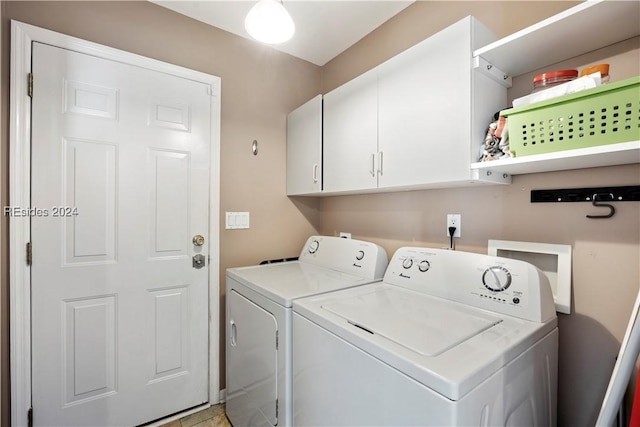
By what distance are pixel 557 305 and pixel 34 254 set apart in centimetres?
239

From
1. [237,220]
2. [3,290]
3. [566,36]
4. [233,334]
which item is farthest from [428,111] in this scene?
[3,290]

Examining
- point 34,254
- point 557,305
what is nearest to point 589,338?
point 557,305

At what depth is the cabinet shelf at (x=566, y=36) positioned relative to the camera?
91cm

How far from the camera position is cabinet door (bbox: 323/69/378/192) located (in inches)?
62.0

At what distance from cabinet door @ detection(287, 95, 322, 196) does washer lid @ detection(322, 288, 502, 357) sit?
938mm

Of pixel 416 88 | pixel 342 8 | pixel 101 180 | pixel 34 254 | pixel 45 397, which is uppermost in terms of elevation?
pixel 342 8

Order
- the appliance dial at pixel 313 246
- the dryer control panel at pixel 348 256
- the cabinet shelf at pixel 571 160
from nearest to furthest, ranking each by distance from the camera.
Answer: the cabinet shelf at pixel 571 160
the dryer control panel at pixel 348 256
the appliance dial at pixel 313 246

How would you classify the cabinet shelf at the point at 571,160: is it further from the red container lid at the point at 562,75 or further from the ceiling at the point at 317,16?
the ceiling at the point at 317,16

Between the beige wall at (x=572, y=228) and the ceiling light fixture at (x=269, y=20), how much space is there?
825mm

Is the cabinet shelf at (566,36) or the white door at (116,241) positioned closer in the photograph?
the cabinet shelf at (566,36)

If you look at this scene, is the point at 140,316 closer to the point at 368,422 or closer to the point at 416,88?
the point at 368,422

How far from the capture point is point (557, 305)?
3.81 ft

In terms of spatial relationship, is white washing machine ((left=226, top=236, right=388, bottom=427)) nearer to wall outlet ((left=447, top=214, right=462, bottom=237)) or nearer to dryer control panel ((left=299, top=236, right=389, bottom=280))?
dryer control panel ((left=299, top=236, right=389, bottom=280))

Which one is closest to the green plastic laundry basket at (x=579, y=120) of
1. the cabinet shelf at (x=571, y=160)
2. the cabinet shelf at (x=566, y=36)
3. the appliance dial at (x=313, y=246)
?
the cabinet shelf at (x=571, y=160)
